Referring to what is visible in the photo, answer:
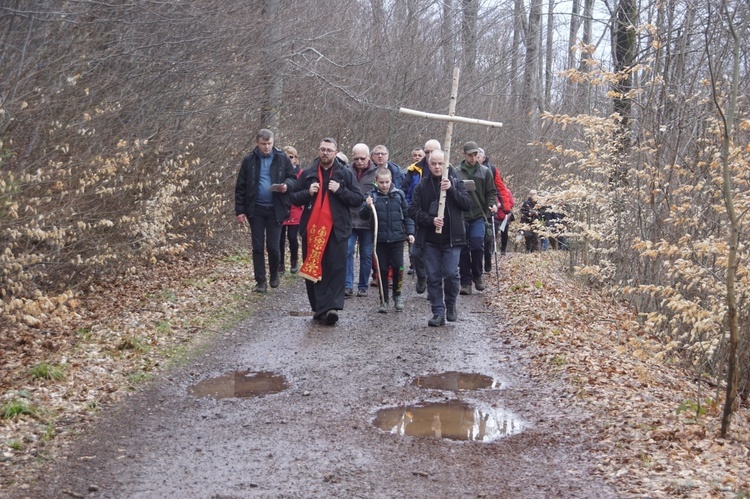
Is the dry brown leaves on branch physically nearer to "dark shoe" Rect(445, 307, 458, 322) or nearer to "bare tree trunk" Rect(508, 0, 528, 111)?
"dark shoe" Rect(445, 307, 458, 322)

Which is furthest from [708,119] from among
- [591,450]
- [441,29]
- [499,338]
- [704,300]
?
[441,29]

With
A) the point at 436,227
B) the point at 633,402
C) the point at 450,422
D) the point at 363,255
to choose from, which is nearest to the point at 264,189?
the point at 363,255

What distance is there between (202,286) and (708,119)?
7.06 m

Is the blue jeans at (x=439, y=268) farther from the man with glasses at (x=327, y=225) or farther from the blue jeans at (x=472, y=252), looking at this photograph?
the blue jeans at (x=472, y=252)

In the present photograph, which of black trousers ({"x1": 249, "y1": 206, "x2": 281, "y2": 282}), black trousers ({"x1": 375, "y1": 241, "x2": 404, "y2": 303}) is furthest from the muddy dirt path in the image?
black trousers ({"x1": 249, "y1": 206, "x2": 281, "y2": 282})

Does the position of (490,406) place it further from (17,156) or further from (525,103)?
(525,103)

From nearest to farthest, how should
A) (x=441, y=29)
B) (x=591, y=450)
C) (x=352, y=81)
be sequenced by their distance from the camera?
(x=591, y=450) → (x=352, y=81) → (x=441, y=29)

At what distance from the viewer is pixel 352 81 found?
19.8 meters

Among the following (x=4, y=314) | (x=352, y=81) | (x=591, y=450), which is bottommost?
(x=591, y=450)

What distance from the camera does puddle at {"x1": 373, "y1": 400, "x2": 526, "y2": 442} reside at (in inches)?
251

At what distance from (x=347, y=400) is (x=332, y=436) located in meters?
0.96

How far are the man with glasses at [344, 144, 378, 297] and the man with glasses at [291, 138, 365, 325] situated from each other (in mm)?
1511

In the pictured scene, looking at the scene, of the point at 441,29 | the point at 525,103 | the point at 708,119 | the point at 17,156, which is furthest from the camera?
the point at 525,103

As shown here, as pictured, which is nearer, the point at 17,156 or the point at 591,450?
the point at 591,450
